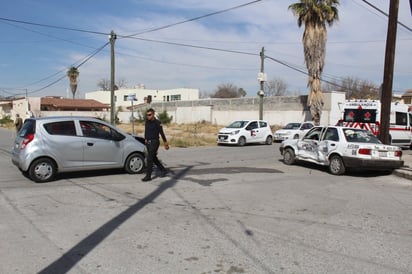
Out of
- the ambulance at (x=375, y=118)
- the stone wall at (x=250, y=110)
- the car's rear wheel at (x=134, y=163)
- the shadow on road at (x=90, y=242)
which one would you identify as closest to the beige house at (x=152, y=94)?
the stone wall at (x=250, y=110)

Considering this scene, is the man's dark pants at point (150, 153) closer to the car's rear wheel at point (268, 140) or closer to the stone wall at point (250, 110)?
the car's rear wheel at point (268, 140)

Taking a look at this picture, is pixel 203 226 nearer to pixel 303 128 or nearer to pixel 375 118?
pixel 375 118

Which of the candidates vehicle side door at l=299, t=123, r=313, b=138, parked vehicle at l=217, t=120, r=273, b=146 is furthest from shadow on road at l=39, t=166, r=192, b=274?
vehicle side door at l=299, t=123, r=313, b=138

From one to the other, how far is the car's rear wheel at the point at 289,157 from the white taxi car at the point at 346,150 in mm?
383

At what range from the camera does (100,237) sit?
17.2 feet

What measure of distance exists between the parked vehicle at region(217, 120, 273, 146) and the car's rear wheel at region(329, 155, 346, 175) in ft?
35.3

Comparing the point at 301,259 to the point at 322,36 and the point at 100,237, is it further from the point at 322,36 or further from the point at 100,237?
the point at 322,36

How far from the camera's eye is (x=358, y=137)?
11.7 metres

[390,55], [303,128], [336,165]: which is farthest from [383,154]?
[303,128]

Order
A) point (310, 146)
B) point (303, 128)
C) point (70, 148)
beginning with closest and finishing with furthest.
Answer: point (70, 148) → point (310, 146) → point (303, 128)

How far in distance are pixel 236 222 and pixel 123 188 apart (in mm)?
3582

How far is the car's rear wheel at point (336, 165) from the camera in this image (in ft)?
37.2

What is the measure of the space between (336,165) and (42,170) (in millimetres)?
8093

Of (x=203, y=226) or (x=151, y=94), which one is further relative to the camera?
(x=151, y=94)
